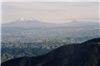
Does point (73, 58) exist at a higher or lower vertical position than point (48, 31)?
lower

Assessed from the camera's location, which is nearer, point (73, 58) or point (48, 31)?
point (73, 58)

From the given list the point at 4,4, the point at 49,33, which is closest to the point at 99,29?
the point at 49,33

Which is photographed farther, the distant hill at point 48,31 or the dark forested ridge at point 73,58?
the distant hill at point 48,31

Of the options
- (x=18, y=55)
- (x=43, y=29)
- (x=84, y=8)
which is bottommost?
(x=18, y=55)

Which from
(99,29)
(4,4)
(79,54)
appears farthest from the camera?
(99,29)

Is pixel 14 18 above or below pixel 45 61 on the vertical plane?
above

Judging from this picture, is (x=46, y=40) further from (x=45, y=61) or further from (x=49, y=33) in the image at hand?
(x=45, y=61)

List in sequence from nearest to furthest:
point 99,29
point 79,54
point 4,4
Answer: point 79,54
point 4,4
point 99,29

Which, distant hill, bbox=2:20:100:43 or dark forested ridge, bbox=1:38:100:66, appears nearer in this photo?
dark forested ridge, bbox=1:38:100:66

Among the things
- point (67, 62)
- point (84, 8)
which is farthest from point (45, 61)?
point (84, 8)

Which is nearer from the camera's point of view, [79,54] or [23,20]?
[79,54]
